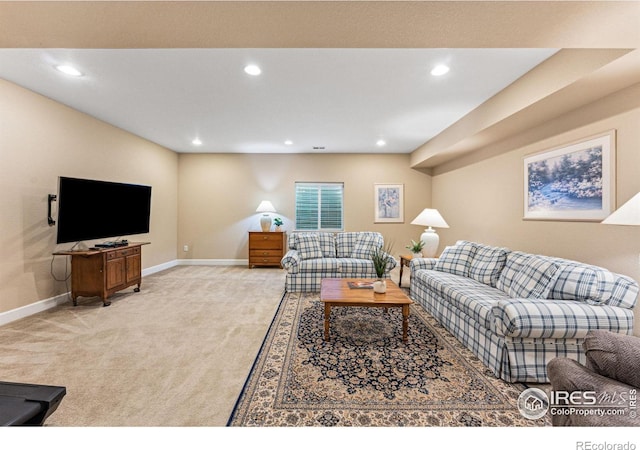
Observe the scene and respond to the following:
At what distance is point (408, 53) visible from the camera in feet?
7.72

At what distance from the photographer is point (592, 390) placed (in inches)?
41.9

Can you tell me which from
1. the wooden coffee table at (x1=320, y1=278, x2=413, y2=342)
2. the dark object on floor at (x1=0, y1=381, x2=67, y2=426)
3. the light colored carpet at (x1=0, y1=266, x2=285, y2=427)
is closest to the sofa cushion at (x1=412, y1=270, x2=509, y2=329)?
the wooden coffee table at (x1=320, y1=278, x2=413, y2=342)

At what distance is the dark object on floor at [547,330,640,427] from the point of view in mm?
985

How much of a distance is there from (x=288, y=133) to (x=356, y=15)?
10.9 ft

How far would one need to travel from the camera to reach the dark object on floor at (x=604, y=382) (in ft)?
3.23

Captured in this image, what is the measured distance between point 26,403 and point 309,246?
373 cm

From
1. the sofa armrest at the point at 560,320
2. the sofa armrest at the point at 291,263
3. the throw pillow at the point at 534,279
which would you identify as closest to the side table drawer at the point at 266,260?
the sofa armrest at the point at 291,263

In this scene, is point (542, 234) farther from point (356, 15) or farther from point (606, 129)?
point (356, 15)

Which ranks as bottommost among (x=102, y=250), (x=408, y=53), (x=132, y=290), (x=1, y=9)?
(x=132, y=290)

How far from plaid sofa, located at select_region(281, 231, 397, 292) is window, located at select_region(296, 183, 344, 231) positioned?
148 cm

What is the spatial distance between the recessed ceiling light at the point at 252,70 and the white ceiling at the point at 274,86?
6 centimetres

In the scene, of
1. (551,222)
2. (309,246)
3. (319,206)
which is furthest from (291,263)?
(551,222)

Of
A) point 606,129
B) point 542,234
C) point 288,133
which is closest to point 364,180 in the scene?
point 288,133

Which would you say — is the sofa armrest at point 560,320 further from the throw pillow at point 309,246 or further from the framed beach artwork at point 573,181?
A: the throw pillow at point 309,246
